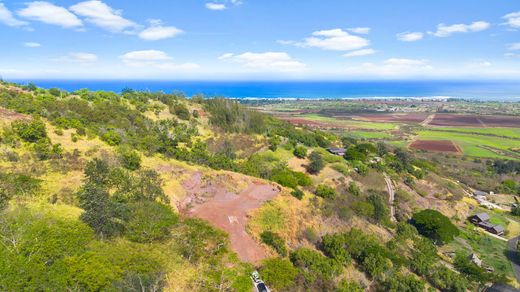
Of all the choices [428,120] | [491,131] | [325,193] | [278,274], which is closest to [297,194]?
[325,193]

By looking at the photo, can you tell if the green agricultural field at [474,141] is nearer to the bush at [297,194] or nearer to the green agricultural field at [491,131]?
the green agricultural field at [491,131]

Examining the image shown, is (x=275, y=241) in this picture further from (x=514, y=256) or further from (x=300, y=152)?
(x=514, y=256)

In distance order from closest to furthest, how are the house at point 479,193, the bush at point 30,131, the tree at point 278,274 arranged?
the tree at point 278,274 < the bush at point 30,131 < the house at point 479,193

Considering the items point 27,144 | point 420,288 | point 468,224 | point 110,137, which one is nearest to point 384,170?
point 468,224

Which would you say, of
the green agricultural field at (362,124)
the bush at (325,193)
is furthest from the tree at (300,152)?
the green agricultural field at (362,124)

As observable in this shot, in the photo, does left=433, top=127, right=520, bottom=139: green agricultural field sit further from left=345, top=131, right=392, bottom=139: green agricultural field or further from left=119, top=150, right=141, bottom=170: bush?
left=119, top=150, right=141, bottom=170: bush

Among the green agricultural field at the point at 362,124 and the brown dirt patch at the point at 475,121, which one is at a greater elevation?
the brown dirt patch at the point at 475,121

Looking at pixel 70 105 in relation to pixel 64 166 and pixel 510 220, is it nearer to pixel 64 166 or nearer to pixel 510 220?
pixel 64 166
